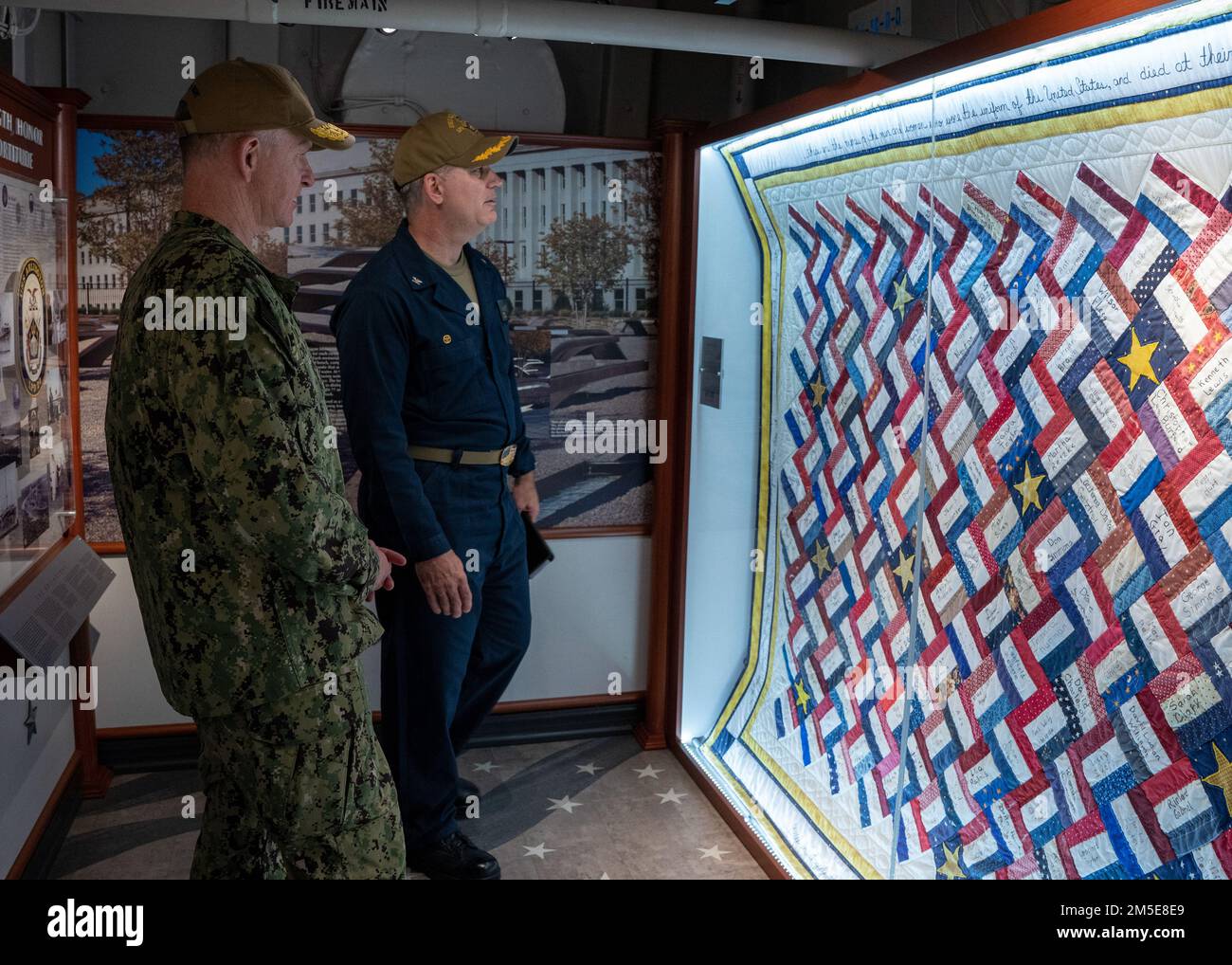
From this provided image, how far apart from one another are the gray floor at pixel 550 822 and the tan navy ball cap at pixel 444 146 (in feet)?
5.36

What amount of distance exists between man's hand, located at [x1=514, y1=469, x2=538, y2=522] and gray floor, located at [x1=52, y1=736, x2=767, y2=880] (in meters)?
0.78

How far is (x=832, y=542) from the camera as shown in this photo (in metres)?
2.73

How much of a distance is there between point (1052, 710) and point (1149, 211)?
834 mm

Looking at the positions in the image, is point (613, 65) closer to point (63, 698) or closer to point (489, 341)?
point (489, 341)

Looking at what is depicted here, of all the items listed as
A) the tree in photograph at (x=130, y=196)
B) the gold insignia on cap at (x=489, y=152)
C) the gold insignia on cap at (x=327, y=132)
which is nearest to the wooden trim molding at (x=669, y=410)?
the gold insignia on cap at (x=489, y=152)

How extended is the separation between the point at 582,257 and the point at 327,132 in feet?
4.88

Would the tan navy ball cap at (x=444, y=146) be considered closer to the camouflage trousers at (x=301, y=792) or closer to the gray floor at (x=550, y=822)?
the camouflage trousers at (x=301, y=792)

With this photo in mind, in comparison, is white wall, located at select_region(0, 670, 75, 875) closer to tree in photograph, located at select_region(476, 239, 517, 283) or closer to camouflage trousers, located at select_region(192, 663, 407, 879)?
camouflage trousers, located at select_region(192, 663, 407, 879)

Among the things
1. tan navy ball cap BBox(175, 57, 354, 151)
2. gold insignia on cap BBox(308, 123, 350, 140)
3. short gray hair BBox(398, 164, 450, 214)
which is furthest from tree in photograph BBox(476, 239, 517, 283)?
tan navy ball cap BBox(175, 57, 354, 151)

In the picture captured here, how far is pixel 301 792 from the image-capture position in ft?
5.80

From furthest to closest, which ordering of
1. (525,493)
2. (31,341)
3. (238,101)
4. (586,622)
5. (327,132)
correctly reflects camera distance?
(586,622), (525,493), (31,341), (327,132), (238,101)

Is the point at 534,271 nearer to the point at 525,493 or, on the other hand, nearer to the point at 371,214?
the point at 371,214

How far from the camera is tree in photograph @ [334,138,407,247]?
313 centimetres

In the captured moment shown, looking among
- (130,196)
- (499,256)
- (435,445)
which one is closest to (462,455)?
(435,445)
